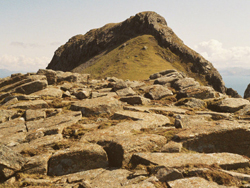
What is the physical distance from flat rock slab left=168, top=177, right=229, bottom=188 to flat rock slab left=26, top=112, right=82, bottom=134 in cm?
825

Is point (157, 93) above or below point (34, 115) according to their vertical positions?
above

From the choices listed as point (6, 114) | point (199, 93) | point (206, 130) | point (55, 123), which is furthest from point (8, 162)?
point (199, 93)

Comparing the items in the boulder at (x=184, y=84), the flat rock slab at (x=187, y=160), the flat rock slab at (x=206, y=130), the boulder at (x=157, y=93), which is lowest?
the flat rock slab at (x=187, y=160)

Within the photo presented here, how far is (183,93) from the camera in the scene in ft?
76.2

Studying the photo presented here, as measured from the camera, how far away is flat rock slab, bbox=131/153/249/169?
820 cm

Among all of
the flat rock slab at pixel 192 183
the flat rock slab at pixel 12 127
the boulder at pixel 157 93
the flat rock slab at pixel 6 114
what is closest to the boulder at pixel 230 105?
the boulder at pixel 157 93

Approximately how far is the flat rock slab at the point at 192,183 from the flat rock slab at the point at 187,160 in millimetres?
971

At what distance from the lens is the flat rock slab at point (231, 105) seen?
59.2ft

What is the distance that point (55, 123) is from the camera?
13945mm

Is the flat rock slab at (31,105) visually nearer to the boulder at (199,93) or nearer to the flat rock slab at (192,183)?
the flat rock slab at (192,183)

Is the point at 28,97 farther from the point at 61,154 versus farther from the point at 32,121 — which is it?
the point at 61,154

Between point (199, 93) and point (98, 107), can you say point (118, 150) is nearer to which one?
point (98, 107)

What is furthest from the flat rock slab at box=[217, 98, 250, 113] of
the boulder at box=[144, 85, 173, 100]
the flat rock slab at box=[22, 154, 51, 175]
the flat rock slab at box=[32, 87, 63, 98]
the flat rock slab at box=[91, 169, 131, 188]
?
the flat rock slab at box=[32, 87, 63, 98]

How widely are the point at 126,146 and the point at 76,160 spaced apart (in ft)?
8.68
